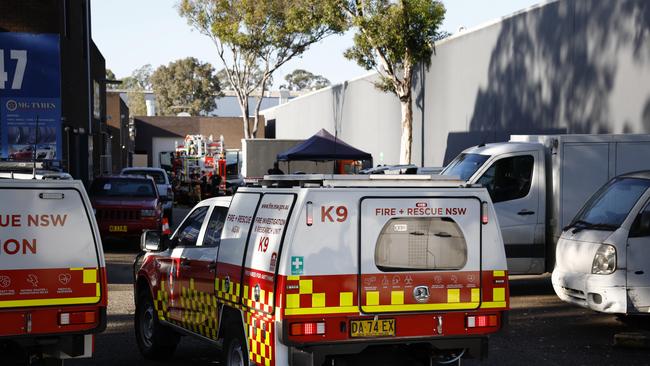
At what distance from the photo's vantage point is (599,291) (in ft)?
37.4

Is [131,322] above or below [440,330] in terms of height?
below

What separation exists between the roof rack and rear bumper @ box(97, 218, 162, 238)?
15.0m

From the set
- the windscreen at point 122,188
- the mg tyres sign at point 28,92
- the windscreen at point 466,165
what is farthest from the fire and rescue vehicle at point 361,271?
the mg tyres sign at point 28,92

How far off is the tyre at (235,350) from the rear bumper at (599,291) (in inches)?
214

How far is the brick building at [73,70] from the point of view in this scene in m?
28.3

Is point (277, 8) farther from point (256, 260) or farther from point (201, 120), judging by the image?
point (256, 260)

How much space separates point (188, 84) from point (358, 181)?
94130 millimetres

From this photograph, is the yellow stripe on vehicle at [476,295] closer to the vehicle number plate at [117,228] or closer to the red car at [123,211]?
the red car at [123,211]

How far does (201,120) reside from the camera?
84.9 metres

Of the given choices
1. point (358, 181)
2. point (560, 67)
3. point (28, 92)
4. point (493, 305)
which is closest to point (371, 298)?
point (358, 181)

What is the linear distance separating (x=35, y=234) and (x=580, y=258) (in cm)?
713

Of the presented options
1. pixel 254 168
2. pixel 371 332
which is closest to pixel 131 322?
pixel 371 332

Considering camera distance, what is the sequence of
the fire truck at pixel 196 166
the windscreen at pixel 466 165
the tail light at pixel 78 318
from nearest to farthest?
the tail light at pixel 78 318 < the windscreen at pixel 466 165 < the fire truck at pixel 196 166

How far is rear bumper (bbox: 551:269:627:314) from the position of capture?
443 inches
